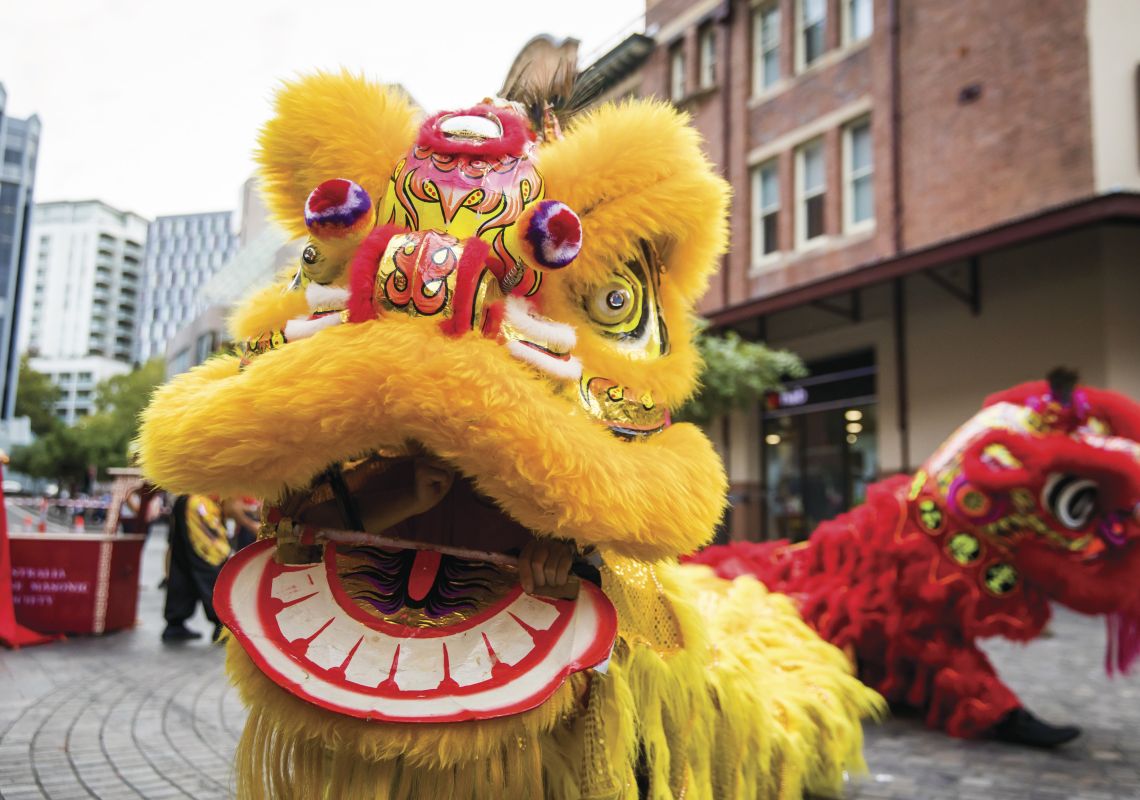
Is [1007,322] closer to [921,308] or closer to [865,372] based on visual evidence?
[921,308]

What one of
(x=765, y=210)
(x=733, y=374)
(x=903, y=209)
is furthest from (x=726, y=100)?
(x=733, y=374)

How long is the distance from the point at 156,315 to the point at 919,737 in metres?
107

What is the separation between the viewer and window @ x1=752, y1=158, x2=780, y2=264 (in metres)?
13.7

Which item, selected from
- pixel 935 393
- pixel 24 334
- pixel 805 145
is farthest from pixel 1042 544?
pixel 24 334

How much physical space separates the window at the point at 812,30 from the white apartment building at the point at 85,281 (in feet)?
339

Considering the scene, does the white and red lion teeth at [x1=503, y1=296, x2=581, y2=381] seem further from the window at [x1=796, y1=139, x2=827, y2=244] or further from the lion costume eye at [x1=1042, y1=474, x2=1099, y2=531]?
the window at [x1=796, y1=139, x2=827, y2=244]

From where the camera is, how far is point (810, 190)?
43.2 feet

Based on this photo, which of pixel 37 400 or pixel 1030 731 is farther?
pixel 37 400

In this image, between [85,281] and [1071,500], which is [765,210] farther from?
[85,281]

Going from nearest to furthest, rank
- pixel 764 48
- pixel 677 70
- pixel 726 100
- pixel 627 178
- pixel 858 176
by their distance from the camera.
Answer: pixel 627 178
pixel 858 176
pixel 764 48
pixel 726 100
pixel 677 70

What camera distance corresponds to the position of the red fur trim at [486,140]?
1832mm

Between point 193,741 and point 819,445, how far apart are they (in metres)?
10.8

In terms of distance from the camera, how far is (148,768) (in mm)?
3373

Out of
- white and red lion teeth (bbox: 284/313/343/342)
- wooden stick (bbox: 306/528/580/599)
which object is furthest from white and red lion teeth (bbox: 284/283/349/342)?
wooden stick (bbox: 306/528/580/599)
